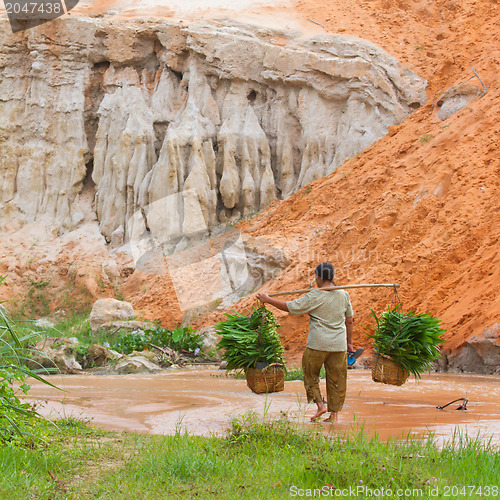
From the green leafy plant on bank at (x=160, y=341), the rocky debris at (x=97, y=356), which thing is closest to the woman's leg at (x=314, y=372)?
the rocky debris at (x=97, y=356)

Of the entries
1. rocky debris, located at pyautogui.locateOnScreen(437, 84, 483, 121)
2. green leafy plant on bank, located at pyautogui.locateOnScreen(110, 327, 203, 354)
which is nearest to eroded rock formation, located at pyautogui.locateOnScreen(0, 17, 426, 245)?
rocky debris, located at pyautogui.locateOnScreen(437, 84, 483, 121)

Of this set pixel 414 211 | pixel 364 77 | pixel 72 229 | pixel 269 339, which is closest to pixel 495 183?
pixel 414 211

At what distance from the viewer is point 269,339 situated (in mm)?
6258

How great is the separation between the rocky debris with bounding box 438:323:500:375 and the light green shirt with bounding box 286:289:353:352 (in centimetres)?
465

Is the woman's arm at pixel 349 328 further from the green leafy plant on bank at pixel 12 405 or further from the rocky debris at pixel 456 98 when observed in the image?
the rocky debris at pixel 456 98

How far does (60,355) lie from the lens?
11.4m

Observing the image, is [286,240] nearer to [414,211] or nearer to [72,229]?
[414,211]

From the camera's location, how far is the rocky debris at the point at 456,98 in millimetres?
15867

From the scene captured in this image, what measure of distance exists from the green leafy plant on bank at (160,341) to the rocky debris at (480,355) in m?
5.47

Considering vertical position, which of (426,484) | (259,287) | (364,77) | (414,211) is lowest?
(259,287)

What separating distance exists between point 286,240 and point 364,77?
6405 millimetres

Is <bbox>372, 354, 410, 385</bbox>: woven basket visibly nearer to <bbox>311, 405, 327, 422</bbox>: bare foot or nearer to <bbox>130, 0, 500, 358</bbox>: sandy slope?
<bbox>311, 405, 327, 422</bbox>: bare foot

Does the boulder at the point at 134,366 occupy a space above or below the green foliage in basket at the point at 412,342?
below

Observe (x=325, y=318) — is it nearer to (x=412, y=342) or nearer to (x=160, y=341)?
(x=412, y=342)
